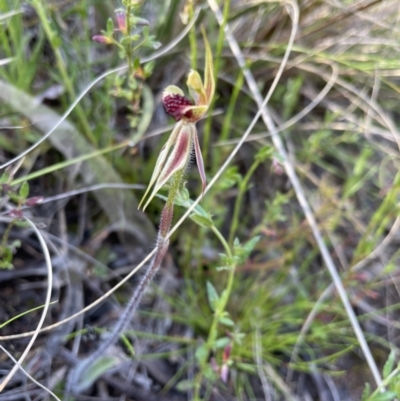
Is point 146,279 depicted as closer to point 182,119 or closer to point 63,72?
point 182,119

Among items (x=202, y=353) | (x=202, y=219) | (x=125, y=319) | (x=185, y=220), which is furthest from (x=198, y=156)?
(x=185, y=220)


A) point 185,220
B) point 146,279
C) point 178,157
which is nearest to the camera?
point 178,157

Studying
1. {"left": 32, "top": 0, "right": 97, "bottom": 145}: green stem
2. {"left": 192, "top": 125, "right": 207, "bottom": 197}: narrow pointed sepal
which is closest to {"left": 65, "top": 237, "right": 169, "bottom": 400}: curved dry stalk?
{"left": 192, "top": 125, "right": 207, "bottom": 197}: narrow pointed sepal

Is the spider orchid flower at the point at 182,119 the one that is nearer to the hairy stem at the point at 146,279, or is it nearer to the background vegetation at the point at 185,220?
the hairy stem at the point at 146,279

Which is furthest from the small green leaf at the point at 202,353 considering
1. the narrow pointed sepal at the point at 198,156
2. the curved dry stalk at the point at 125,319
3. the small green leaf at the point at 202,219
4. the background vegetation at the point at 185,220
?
the narrow pointed sepal at the point at 198,156

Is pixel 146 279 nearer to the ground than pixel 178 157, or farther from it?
nearer to the ground

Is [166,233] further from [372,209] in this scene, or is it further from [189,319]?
[372,209]
